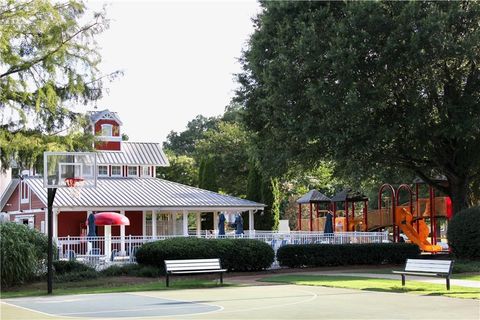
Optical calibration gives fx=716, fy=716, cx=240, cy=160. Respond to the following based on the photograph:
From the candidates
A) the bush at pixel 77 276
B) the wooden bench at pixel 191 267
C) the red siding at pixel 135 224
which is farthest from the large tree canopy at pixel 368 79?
the red siding at pixel 135 224

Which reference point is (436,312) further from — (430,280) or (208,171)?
(208,171)

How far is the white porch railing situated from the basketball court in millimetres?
8100

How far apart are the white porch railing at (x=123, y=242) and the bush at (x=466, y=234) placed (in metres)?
4.33

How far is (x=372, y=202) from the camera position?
74.8 m

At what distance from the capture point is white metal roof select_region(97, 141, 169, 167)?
152 ft

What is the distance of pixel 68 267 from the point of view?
26078mm

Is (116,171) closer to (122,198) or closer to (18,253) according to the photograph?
(122,198)

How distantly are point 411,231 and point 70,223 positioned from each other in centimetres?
1999

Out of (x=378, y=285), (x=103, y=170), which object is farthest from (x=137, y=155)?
(x=378, y=285)

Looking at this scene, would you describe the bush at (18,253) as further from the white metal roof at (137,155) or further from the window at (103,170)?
the window at (103,170)

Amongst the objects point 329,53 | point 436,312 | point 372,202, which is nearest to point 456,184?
point 329,53

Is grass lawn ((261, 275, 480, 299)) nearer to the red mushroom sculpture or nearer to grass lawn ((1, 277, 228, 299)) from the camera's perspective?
grass lawn ((1, 277, 228, 299))

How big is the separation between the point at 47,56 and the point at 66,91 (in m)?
1.59

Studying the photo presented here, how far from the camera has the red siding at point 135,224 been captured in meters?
44.3
